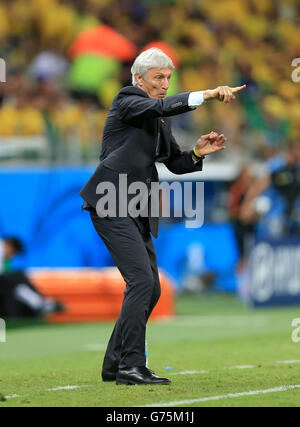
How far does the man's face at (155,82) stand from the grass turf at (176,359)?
1.93m

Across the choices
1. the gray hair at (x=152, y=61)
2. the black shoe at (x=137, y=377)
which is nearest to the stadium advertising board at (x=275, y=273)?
the black shoe at (x=137, y=377)

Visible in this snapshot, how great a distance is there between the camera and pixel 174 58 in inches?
771

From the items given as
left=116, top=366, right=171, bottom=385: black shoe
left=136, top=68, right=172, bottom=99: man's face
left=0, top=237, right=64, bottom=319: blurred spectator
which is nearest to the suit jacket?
left=136, top=68, right=172, bottom=99: man's face

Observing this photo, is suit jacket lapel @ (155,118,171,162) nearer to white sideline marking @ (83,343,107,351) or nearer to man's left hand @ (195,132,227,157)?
man's left hand @ (195,132,227,157)

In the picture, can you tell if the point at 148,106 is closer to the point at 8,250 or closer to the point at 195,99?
the point at 195,99

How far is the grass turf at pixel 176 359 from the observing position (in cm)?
566

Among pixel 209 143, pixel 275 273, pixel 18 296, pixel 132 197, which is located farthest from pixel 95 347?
pixel 275 273

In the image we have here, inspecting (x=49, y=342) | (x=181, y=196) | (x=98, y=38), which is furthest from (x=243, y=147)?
(x=49, y=342)

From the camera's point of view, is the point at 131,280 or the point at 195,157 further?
the point at 195,157

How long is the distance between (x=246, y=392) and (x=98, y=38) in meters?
14.3

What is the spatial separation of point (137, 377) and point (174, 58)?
14.1m

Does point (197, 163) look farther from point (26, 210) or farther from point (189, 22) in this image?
point (189, 22)

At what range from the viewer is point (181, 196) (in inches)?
718

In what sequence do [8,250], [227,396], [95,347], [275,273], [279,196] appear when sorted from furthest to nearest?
[279,196]
[275,273]
[8,250]
[95,347]
[227,396]
